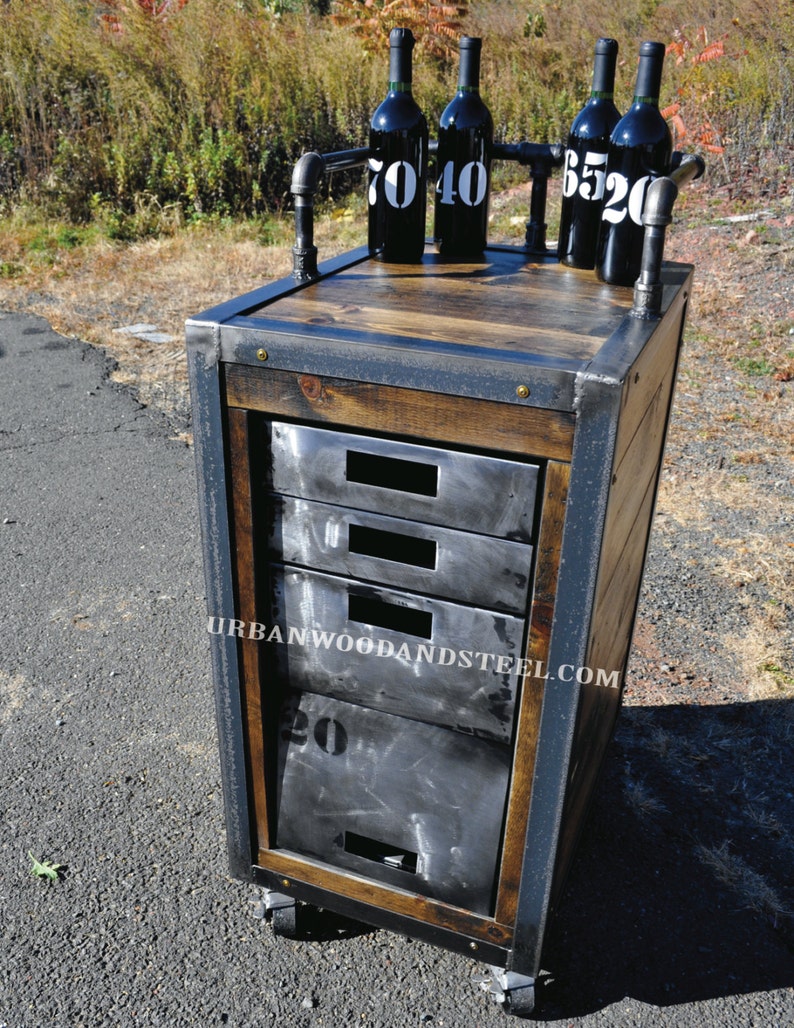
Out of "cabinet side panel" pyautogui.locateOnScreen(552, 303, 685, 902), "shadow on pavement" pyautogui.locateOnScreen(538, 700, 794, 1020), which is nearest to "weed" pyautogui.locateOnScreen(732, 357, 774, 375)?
"shadow on pavement" pyautogui.locateOnScreen(538, 700, 794, 1020)

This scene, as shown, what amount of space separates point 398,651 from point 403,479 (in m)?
0.31

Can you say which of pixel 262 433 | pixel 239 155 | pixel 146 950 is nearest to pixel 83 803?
pixel 146 950

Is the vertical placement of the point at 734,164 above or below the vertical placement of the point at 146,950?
above

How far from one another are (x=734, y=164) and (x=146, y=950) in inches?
305

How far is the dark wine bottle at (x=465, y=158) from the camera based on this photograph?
1885mm

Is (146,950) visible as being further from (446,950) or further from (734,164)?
(734,164)

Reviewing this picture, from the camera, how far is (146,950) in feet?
6.40

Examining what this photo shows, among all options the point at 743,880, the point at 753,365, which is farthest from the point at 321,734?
the point at 753,365

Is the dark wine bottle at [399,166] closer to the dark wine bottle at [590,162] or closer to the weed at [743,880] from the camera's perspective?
the dark wine bottle at [590,162]

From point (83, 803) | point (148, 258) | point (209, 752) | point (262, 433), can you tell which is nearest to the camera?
point (262, 433)

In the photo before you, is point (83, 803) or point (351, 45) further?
point (351, 45)

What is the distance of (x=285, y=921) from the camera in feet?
6.40

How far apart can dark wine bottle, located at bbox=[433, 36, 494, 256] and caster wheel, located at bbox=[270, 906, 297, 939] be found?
150cm

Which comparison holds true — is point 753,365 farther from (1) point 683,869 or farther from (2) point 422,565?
(2) point 422,565
